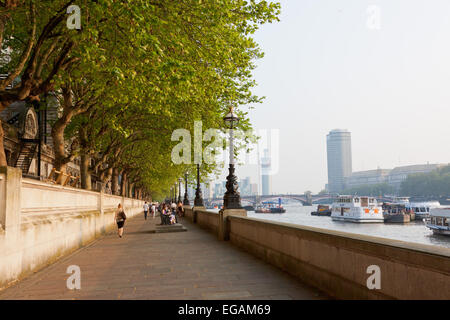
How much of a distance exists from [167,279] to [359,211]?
74.6 metres

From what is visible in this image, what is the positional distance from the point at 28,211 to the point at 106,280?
9.81 feet

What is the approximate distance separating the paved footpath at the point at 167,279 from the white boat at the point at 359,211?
231 ft

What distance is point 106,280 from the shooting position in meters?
7.46

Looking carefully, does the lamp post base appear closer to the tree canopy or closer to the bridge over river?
the bridge over river

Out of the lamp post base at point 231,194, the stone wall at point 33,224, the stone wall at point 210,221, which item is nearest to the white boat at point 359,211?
the stone wall at point 210,221

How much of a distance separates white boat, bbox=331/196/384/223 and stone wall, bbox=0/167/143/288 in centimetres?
7056

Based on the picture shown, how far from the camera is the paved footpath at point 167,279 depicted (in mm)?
6148

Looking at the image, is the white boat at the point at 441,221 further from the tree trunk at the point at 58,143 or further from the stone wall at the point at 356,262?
the tree trunk at the point at 58,143

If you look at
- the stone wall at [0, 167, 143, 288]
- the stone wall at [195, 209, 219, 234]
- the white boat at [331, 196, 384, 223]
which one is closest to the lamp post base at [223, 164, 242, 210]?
Answer: the stone wall at [195, 209, 219, 234]

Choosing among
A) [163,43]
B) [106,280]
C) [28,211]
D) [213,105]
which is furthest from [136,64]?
[213,105]

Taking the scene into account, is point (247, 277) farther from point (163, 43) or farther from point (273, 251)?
point (163, 43)

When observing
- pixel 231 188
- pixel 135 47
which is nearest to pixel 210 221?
pixel 231 188

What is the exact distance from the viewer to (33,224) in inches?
333

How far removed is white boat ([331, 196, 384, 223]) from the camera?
245ft
